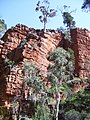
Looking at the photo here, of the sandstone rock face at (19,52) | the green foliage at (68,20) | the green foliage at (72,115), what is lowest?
the green foliage at (72,115)

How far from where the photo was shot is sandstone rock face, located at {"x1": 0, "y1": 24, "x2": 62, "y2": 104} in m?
37.6

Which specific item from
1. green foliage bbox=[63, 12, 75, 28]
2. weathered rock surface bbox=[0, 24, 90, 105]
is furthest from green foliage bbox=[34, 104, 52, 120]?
green foliage bbox=[63, 12, 75, 28]

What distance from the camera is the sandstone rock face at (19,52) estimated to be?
1482 inches

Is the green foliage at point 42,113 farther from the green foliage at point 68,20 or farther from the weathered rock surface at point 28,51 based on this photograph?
the green foliage at point 68,20

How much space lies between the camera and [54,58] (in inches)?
1357

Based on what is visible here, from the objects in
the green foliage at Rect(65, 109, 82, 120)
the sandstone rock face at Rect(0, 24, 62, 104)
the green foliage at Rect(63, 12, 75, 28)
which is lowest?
the green foliage at Rect(65, 109, 82, 120)

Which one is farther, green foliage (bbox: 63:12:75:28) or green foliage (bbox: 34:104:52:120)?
green foliage (bbox: 63:12:75:28)

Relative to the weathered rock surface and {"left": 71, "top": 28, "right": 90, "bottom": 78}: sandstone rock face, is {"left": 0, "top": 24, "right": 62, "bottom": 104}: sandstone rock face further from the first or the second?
{"left": 71, "top": 28, "right": 90, "bottom": 78}: sandstone rock face

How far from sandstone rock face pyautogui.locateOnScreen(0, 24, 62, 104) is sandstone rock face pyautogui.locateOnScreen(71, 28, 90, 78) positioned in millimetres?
2472

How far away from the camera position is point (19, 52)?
41438mm

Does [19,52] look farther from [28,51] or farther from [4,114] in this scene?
[4,114]

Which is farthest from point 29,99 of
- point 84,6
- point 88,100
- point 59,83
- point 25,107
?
point 84,6

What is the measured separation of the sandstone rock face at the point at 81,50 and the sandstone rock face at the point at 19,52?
2472 millimetres

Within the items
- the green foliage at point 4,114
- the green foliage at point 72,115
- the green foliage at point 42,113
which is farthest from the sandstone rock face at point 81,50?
the green foliage at point 4,114
